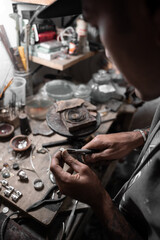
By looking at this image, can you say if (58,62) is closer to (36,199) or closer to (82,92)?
(82,92)

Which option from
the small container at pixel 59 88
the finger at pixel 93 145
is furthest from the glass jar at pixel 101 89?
the finger at pixel 93 145

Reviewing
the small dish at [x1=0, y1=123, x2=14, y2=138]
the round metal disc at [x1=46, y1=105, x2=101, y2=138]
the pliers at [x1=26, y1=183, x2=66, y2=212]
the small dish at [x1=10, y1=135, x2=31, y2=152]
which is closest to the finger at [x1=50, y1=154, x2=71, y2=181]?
the pliers at [x1=26, y1=183, x2=66, y2=212]

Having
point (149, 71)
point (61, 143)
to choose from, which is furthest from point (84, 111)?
point (149, 71)

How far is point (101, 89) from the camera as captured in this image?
1.68 m

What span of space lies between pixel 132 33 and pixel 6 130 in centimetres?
113

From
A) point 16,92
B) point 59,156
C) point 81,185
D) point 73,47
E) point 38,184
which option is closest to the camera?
point 81,185

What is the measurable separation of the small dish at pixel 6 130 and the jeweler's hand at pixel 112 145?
0.59m

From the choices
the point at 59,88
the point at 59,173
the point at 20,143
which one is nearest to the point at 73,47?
the point at 59,88

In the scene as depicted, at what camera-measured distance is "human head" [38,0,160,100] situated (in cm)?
41

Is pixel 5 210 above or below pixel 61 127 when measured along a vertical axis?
below

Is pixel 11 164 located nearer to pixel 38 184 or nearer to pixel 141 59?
pixel 38 184

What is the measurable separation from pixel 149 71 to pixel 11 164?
97cm

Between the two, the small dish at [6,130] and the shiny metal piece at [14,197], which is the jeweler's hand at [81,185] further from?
the small dish at [6,130]

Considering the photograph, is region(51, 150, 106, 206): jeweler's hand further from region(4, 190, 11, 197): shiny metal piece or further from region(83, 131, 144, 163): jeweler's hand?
region(4, 190, 11, 197): shiny metal piece
